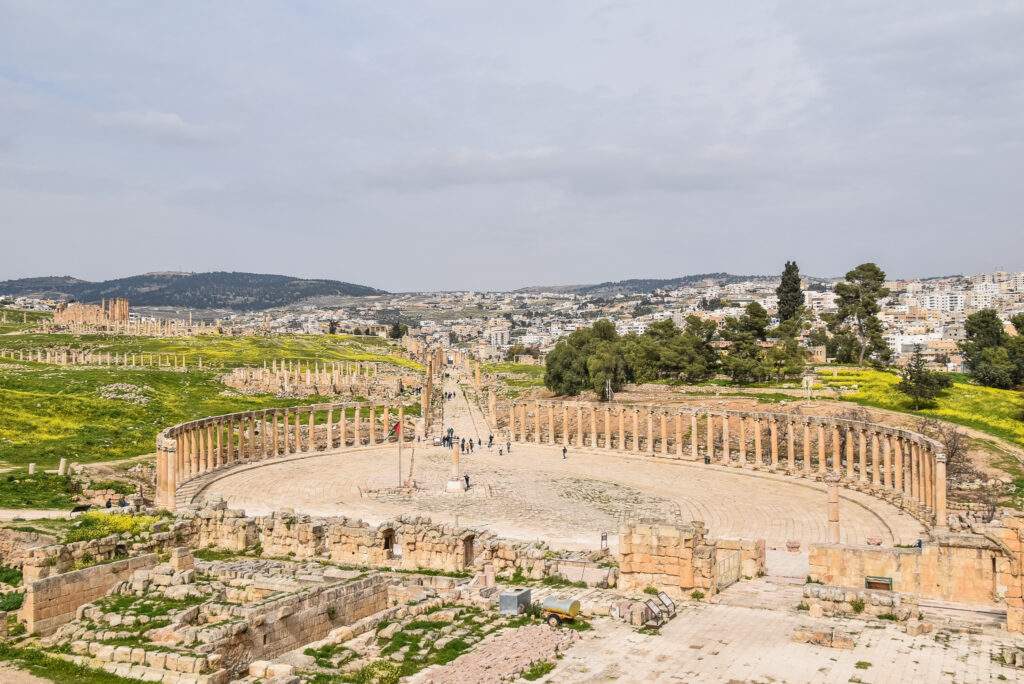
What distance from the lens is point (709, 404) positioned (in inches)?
2621

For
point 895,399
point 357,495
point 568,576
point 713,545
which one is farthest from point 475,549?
point 895,399

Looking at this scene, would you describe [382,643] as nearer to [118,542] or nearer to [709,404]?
[118,542]

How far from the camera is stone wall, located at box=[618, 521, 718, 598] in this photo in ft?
78.3

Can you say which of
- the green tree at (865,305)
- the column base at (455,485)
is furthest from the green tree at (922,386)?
the column base at (455,485)

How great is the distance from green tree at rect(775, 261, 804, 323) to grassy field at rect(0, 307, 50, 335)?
117692 millimetres

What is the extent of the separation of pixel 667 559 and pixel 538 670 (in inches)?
305

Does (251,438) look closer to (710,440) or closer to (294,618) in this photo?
(710,440)

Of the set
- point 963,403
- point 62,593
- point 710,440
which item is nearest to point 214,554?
point 62,593

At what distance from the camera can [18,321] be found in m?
171

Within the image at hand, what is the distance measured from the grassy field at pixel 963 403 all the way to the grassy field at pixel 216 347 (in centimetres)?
6705

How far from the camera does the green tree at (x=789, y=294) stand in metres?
99.0

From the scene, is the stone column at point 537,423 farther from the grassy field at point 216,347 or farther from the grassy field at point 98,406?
the grassy field at point 216,347

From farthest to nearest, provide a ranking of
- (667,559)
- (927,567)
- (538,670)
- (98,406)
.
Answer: (98,406) → (927,567) → (667,559) → (538,670)

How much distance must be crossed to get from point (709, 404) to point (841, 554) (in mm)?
41057
